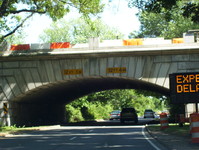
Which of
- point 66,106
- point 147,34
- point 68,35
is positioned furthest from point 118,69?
point 147,34

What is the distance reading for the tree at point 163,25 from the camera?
65562mm

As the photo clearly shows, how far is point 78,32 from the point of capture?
230 ft

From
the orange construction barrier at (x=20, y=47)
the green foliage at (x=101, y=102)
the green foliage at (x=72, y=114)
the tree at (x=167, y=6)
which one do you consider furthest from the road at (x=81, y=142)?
the green foliage at (x=101, y=102)

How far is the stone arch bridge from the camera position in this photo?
2967cm

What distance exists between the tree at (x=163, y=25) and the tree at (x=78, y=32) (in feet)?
24.7

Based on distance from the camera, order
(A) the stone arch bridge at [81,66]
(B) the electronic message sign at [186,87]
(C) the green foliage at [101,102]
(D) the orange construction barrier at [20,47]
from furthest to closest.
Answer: (C) the green foliage at [101,102] < (D) the orange construction barrier at [20,47] < (A) the stone arch bridge at [81,66] < (B) the electronic message sign at [186,87]

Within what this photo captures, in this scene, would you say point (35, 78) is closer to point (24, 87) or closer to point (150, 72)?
point (24, 87)

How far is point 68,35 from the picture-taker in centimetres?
7325

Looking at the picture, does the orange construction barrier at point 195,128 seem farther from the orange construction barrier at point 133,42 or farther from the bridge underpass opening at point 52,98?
the bridge underpass opening at point 52,98

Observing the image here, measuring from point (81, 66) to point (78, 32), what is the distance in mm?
39543

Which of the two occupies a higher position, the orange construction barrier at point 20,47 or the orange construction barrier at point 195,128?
the orange construction barrier at point 20,47

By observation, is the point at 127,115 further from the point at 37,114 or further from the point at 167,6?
the point at 167,6

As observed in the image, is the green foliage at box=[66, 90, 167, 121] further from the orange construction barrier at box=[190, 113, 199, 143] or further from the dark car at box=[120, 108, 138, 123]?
the orange construction barrier at box=[190, 113, 199, 143]

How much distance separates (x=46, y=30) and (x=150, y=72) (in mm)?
49106
